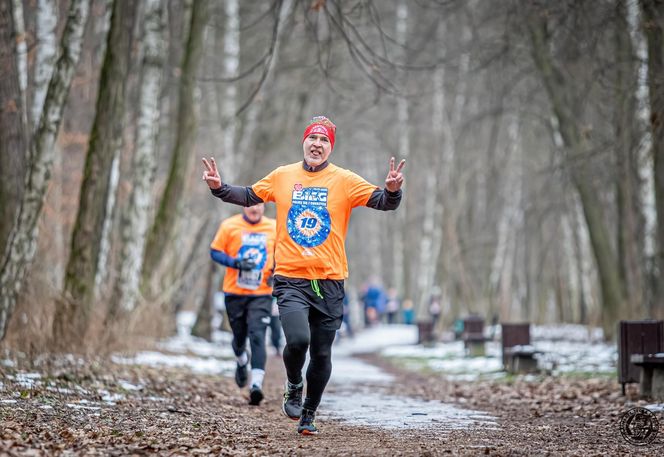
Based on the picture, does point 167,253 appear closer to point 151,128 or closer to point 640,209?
point 151,128

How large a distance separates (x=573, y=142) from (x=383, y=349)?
935 centimetres

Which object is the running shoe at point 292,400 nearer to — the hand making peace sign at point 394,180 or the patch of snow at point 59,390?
the hand making peace sign at point 394,180

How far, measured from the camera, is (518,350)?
13938 mm

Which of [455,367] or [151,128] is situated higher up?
[151,128]

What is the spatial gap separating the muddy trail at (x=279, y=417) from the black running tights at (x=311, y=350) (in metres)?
0.33

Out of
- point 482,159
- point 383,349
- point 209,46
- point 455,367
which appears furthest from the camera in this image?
point 482,159

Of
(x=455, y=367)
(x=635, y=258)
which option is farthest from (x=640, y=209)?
(x=455, y=367)

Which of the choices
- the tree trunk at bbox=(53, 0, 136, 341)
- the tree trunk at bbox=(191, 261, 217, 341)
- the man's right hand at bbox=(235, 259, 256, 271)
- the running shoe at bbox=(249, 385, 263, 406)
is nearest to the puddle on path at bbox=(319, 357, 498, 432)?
the running shoe at bbox=(249, 385, 263, 406)

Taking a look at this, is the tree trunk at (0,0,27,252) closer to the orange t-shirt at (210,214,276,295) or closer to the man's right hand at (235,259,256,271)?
the orange t-shirt at (210,214,276,295)

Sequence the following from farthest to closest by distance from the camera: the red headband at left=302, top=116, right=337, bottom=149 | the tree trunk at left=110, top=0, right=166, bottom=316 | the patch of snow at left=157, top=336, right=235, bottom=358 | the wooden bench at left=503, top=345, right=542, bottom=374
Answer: the patch of snow at left=157, top=336, right=235, bottom=358
the tree trunk at left=110, top=0, right=166, bottom=316
the wooden bench at left=503, top=345, right=542, bottom=374
the red headband at left=302, top=116, right=337, bottom=149

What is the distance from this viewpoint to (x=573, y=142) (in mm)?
19000

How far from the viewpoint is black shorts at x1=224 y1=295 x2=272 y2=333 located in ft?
33.9

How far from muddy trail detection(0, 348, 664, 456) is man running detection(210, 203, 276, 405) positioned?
0.58 meters

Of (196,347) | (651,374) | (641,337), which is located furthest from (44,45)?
(651,374)
